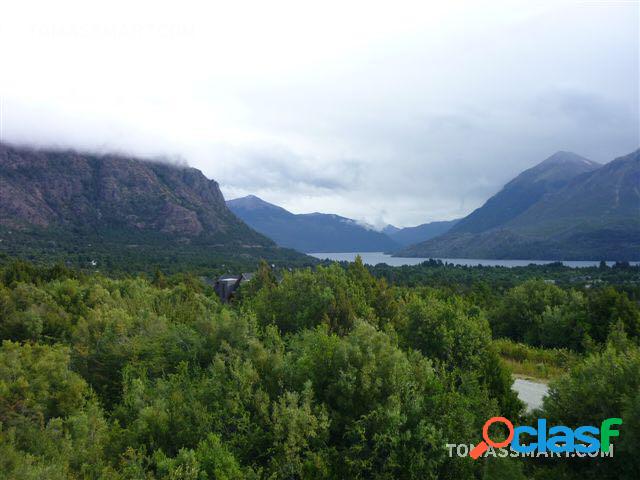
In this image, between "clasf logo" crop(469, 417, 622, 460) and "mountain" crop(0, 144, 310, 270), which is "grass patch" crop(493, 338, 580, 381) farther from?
"mountain" crop(0, 144, 310, 270)

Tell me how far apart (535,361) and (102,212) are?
16686 centimetres

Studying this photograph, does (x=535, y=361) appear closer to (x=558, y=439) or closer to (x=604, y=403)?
(x=558, y=439)

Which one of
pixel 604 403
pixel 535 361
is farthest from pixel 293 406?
pixel 535 361

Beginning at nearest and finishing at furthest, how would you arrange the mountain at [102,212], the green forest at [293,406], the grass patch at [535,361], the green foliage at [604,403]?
the green foliage at [604,403] → the green forest at [293,406] → the grass patch at [535,361] → the mountain at [102,212]

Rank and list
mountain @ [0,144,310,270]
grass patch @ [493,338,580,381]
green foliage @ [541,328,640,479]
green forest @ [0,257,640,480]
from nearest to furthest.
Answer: green foliage @ [541,328,640,479] → green forest @ [0,257,640,480] → grass patch @ [493,338,580,381] → mountain @ [0,144,310,270]

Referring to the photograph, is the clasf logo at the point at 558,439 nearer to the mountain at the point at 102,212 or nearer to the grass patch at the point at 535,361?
the grass patch at the point at 535,361

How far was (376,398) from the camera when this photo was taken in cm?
1350

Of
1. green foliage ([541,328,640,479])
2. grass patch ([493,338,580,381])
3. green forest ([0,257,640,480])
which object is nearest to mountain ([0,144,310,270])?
grass patch ([493,338,580,381])

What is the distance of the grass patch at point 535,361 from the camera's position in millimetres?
25611

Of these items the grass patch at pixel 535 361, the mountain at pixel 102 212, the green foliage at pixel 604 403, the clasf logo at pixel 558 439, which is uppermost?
the mountain at pixel 102 212

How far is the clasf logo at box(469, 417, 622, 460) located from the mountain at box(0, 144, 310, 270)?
412 ft

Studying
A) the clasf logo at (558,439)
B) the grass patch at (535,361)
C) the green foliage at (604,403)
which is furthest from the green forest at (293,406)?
the grass patch at (535,361)

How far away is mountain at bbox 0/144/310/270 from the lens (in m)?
138

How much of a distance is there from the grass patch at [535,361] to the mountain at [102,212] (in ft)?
373
